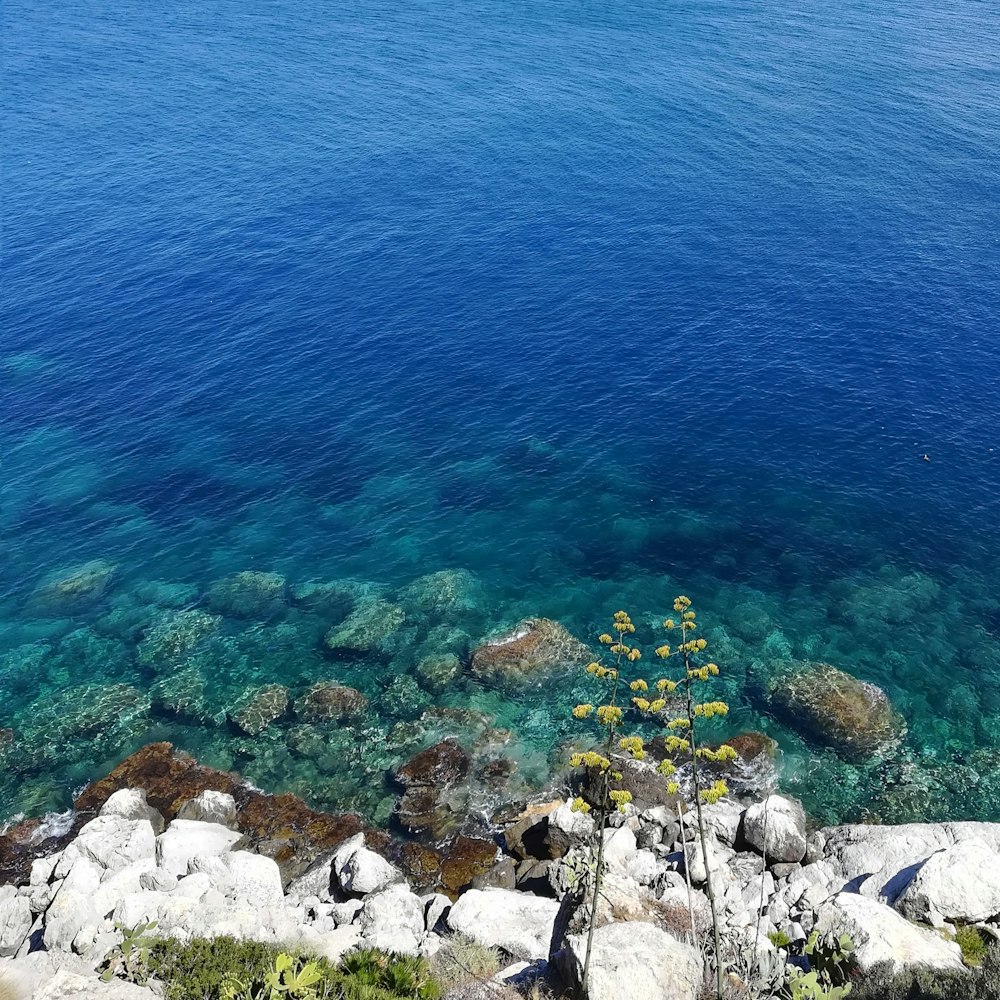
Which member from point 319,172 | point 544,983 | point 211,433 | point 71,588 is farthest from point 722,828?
point 319,172

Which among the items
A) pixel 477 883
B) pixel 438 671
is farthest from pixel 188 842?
pixel 438 671

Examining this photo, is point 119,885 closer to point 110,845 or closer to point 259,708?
point 110,845

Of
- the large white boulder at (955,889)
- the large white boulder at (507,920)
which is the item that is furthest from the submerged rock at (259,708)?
the large white boulder at (955,889)

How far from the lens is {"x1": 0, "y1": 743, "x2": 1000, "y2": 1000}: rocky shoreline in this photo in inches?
1251

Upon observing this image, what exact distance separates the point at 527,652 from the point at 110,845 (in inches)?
1118

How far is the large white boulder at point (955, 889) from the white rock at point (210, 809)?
118 feet

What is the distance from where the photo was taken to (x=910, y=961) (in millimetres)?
29906

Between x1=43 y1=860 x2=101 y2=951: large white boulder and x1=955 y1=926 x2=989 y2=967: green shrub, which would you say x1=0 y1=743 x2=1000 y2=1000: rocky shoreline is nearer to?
x1=43 y1=860 x2=101 y2=951: large white boulder

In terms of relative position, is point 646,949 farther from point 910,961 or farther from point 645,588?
point 645,588

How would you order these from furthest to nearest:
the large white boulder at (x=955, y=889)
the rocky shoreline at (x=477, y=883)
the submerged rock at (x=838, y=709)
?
the submerged rock at (x=838, y=709) < the large white boulder at (x=955, y=889) < the rocky shoreline at (x=477, y=883)

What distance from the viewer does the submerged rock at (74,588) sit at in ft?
218

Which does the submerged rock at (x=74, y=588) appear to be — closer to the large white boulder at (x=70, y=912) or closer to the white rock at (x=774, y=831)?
the large white boulder at (x=70, y=912)

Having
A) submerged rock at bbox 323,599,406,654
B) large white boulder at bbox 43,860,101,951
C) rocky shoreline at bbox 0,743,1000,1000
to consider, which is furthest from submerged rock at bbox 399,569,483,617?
large white boulder at bbox 43,860,101,951

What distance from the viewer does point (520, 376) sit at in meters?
90.1
